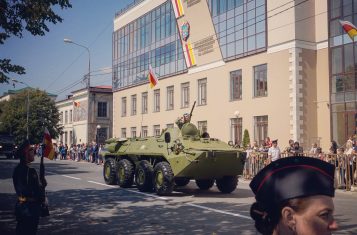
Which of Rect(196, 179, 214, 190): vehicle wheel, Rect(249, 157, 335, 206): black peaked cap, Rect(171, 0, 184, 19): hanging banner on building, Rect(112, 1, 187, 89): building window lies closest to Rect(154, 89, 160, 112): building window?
Rect(112, 1, 187, 89): building window

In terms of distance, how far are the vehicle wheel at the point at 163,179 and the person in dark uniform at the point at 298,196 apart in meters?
10.7

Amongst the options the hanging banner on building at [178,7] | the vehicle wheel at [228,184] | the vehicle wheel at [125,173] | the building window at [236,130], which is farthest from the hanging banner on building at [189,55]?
the vehicle wheel at [228,184]

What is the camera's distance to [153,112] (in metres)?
37.3

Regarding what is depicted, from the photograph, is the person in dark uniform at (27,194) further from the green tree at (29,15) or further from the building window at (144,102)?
the building window at (144,102)

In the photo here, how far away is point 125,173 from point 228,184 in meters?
3.61

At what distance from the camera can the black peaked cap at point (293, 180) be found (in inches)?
53.4

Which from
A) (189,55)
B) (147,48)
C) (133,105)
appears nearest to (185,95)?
(189,55)

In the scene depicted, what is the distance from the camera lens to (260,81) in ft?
82.8

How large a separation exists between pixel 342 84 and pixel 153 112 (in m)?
18.9

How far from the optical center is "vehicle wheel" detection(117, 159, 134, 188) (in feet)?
47.2

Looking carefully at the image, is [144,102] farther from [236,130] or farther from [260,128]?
[260,128]

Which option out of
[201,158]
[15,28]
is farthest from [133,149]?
[15,28]

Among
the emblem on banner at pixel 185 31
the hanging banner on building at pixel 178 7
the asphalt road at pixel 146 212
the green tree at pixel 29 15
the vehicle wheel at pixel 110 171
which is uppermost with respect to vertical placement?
the hanging banner on building at pixel 178 7

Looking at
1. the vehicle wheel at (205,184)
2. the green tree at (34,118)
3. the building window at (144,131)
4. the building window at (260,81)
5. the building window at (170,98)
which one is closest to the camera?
the vehicle wheel at (205,184)
